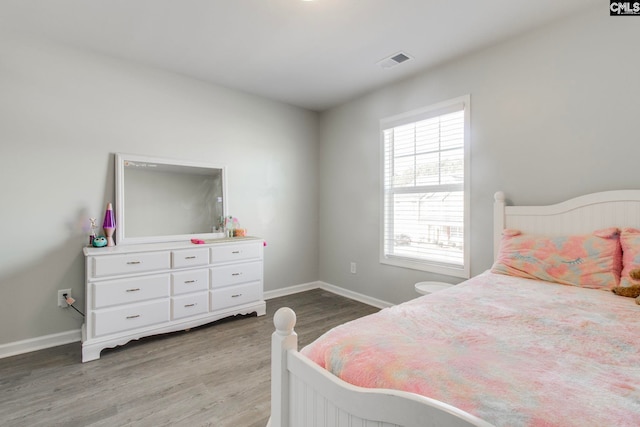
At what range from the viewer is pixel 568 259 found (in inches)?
70.1

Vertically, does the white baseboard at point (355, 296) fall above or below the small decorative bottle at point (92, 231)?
below

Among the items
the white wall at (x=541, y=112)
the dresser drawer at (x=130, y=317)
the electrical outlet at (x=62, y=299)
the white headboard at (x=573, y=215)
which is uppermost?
the white wall at (x=541, y=112)

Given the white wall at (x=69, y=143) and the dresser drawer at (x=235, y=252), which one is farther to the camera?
the dresser drawer at (x=235, y=252)

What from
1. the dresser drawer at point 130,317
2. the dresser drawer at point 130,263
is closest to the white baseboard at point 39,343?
the dresser drawer at point 130,317

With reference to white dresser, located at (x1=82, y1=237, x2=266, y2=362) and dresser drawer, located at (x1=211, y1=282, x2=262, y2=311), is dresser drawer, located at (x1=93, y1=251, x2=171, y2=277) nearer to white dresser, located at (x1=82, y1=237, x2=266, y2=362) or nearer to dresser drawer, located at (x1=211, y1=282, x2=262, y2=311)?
white dresser, located at (x1=82, y1=237, x2=266, y2=362)

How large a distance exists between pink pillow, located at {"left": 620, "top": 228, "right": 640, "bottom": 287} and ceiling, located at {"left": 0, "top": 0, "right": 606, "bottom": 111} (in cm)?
152

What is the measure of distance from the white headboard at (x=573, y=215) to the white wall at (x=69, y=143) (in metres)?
2.60

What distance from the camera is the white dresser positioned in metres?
2.22

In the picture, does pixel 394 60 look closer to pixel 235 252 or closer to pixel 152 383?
pixel 235 252

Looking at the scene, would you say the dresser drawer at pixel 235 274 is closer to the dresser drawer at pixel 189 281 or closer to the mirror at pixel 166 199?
the dresser drawer at pixel 189 281

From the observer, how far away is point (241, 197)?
347 cm

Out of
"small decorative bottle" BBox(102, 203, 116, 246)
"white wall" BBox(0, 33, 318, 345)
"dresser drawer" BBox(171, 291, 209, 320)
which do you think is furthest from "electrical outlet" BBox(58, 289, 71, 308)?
"dresser drawer" BBox(171, 291, 209, 320)

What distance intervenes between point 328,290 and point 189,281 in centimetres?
191

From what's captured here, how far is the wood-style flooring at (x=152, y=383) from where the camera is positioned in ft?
5.22
